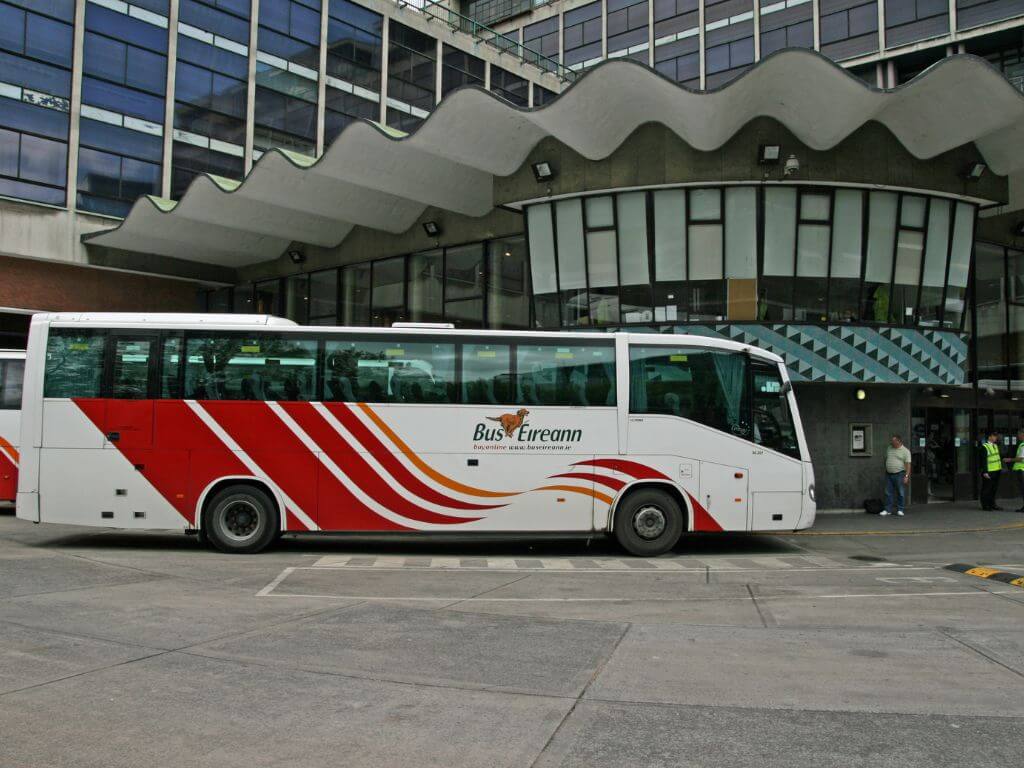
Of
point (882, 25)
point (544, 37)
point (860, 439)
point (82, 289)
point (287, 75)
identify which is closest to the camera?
point (860, 439)

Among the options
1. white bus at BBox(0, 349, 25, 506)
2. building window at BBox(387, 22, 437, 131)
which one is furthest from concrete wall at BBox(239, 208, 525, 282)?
building window at BBox(387, 22, 437, 131)

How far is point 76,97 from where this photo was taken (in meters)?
28.1

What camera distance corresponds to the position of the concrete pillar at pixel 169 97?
30.6 metres

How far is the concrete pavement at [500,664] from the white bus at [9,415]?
21.2ft

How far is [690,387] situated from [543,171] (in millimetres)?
8152

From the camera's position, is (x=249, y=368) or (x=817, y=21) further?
(x=817, y=21)

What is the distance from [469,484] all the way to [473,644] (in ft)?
19.7

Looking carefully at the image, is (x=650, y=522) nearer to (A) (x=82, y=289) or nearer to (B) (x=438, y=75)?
(A) (x=82, y=289)

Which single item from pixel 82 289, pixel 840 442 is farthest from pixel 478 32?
pixel 840 442

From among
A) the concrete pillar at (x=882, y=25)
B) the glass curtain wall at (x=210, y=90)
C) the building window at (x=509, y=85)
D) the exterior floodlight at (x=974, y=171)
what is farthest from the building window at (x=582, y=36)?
the exterior floodlight at (x=974, y=171)

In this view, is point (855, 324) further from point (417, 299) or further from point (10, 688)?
point (10, 688)

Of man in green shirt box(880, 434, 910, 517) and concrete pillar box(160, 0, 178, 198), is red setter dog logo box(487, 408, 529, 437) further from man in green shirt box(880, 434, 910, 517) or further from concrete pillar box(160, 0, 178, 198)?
concrete pillar box(160, 0, 178, 198)

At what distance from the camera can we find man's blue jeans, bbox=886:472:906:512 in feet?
61.3

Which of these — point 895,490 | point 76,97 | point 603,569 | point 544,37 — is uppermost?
point 544,37
